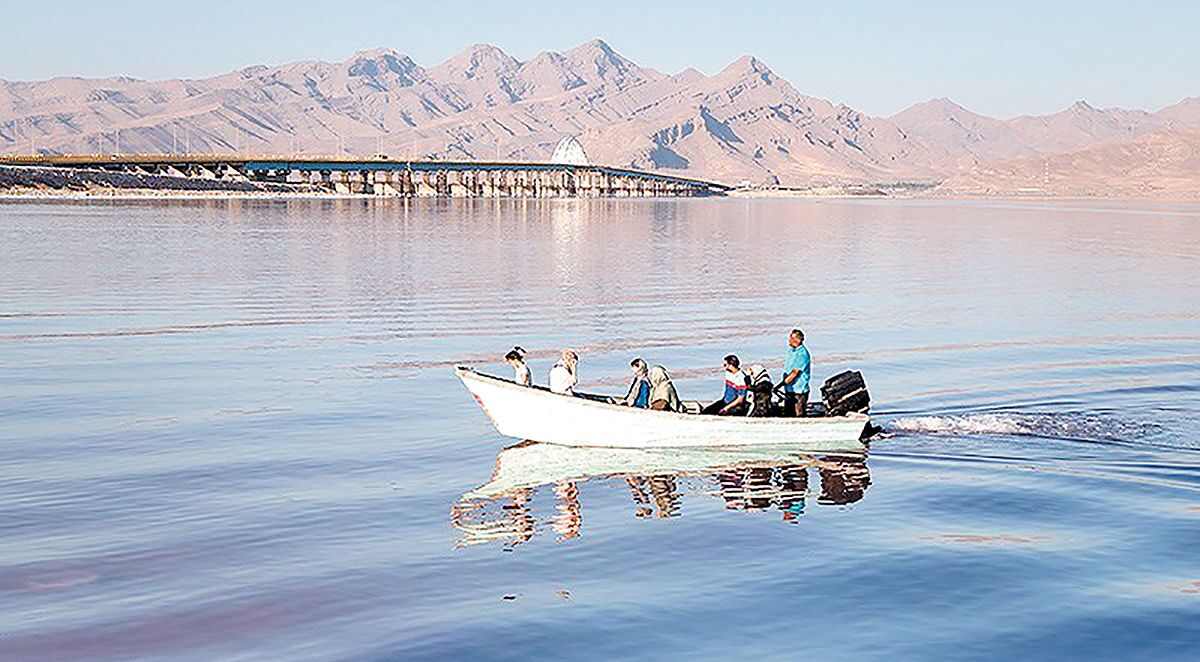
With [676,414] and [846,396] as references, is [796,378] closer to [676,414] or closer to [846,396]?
[846,396]

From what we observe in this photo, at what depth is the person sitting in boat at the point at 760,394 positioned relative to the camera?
29953 millimetres

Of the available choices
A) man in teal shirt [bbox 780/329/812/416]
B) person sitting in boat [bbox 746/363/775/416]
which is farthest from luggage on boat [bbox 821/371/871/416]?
person sitting in boat [bbox 746/363/775/416]

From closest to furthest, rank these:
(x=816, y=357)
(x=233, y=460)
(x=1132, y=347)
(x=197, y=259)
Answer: (x=233, y=460)
(x=816, y=357)
(x=1132, y=347)
(x=197, y=259)

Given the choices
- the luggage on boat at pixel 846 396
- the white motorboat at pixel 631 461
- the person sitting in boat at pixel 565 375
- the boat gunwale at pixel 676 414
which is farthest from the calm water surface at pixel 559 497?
the person sitting in boat at pixel 565 375

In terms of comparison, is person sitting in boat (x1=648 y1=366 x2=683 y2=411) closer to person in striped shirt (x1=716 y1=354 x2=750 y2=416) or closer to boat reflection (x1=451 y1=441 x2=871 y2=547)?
boat reflection (x1=451 y1=441 x2=871 y2=547)

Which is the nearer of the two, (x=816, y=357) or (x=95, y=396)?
(x=95, y=396)

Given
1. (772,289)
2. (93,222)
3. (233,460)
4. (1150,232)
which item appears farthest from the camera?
(1150,232)

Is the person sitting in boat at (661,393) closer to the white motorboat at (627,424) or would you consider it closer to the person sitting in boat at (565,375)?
the white motorboat at (627,424)

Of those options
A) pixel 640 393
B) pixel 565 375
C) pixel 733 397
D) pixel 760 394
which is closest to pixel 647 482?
pixel 640 393

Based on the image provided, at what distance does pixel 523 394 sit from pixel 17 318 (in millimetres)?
29285

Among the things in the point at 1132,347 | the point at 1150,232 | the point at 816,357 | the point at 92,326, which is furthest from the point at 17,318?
the point at 1150,232

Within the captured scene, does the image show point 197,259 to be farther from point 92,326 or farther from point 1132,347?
point 1132,347

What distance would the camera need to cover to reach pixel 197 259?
80.9 meters

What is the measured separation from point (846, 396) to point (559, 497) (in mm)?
7924
